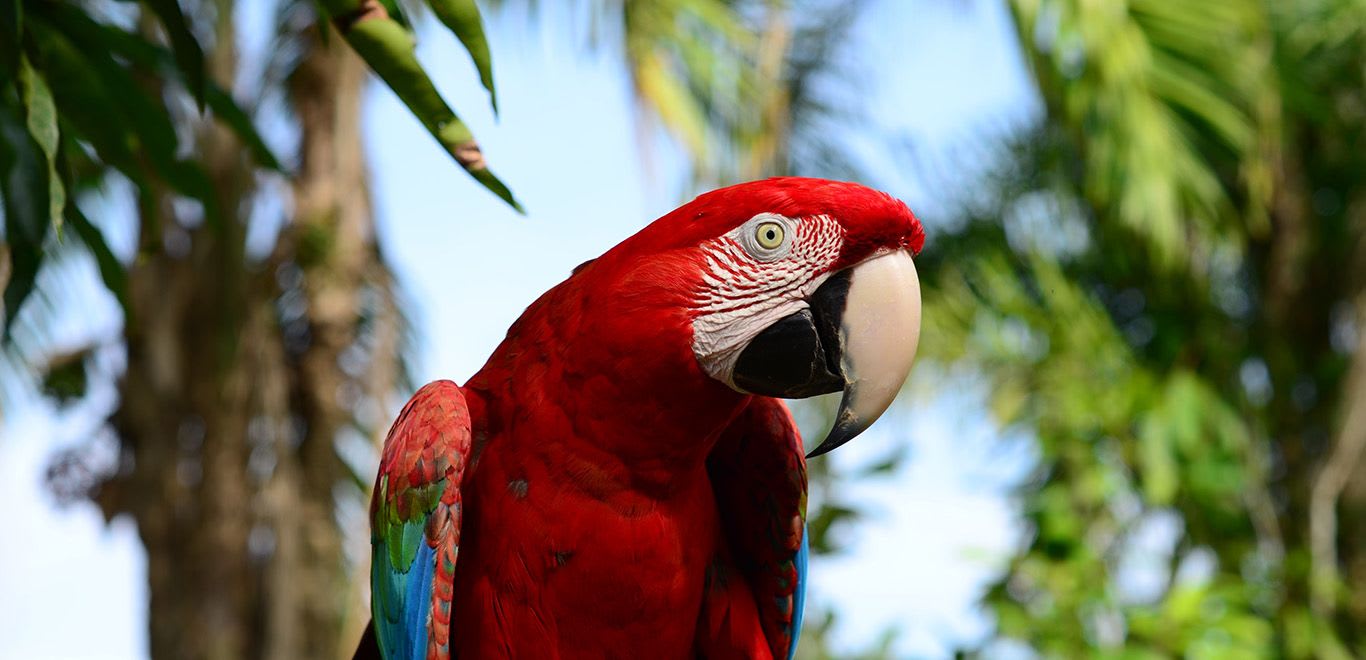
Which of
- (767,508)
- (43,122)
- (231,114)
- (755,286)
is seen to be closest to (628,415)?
(755,286)

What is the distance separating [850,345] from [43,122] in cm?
81

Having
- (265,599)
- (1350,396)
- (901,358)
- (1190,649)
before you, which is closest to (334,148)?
(265,599)

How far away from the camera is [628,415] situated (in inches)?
49.3

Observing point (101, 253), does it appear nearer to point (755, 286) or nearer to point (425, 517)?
point (425, 517)

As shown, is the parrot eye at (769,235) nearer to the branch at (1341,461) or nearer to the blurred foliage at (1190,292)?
the blurred foliage at (1190,292)

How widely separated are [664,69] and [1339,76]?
9.14 feet

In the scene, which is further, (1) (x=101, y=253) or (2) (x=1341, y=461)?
(2) (x=1341, y=461)

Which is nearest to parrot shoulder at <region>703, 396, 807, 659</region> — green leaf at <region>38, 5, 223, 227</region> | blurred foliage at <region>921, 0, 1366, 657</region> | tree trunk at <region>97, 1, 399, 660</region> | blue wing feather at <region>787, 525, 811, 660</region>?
blue wing feather at <region>787, 525, 811, 660</region>

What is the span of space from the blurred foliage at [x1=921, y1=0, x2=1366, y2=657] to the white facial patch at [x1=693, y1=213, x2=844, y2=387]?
2.67 m

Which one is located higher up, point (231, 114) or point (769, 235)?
point (231, 114)

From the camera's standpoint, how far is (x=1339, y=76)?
15.6ft

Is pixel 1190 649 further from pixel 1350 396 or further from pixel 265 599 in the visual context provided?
pixel 265 599

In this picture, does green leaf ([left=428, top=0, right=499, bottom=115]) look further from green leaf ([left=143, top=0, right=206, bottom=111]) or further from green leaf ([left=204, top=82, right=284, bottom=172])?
green leaf ([left=204, top=82, right=284, bottom=172])

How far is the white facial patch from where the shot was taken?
47.6 inches
